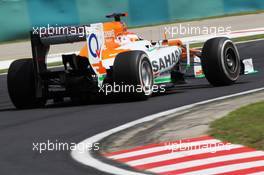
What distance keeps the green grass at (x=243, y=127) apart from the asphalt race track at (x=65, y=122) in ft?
5.34

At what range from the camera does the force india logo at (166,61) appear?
1395 centimetres

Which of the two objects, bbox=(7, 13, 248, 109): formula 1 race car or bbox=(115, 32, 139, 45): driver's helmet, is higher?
bbox=(115, 32, 139, 45): driver's helmet

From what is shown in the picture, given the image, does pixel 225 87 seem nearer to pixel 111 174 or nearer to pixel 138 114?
pixel 138 114

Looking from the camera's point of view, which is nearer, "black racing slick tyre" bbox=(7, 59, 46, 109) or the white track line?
the white track line

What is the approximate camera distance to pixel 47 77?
13562 millimetres

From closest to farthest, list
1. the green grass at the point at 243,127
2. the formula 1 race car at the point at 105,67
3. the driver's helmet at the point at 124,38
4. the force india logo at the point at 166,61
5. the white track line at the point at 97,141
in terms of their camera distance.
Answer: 1. the white track line at the point at 97,141
2. the green grass at the point at 243,127
3. the formula 1 race car at the point at 105,67
4. the force india logo at the point at 166,61
5. the driver's helmet at the point at 124,38

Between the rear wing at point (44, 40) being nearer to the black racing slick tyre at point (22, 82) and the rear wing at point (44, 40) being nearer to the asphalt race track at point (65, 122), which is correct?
the black racing slick tyre at point (22, 82)

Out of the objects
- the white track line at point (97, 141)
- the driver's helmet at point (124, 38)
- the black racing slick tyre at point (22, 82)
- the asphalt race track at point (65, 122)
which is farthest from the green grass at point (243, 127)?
the black racing slick tyre at point (22, 82)

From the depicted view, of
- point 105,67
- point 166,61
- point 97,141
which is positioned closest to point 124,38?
point 166,61

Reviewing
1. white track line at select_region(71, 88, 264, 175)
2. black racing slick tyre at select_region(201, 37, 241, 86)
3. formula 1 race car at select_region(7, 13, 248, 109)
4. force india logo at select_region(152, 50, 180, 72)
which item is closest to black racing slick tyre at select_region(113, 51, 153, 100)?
formula 1 race car at select_region(7, 13, 248, 109)

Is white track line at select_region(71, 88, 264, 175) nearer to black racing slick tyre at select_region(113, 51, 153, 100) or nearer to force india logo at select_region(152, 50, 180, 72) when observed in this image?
black racing slick tyre at select_region(113, 51, 153, 100)

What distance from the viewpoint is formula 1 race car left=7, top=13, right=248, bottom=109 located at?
42.7 feet

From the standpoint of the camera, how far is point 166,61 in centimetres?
1430

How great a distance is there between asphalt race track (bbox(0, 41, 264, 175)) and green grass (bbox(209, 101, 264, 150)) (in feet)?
5.34
